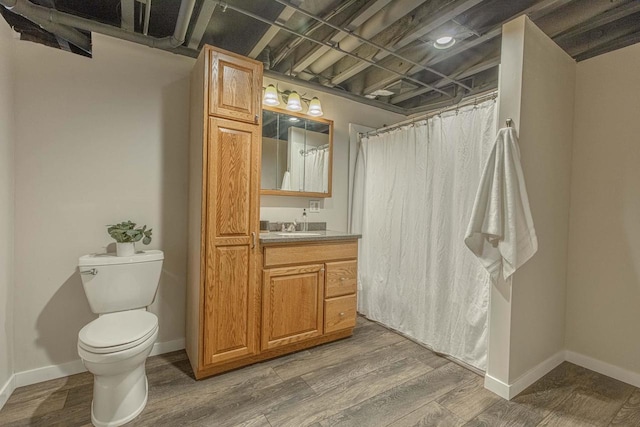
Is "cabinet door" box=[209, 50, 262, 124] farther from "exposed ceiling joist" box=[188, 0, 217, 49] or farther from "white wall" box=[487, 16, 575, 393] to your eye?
"white wall" box=[487, 16, 575, 393]

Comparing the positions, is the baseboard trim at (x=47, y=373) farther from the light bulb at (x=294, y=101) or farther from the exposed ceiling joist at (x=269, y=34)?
the exposed ceiling joist at (x=269, y=34)

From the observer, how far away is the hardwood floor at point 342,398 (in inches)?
62.5

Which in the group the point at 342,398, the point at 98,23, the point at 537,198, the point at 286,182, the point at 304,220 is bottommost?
the point at 342,398

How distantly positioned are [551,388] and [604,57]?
2.34 metres

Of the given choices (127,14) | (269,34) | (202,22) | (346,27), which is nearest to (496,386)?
(346,27)

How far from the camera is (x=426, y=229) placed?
2.51 m

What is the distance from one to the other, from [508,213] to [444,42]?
1366 mm

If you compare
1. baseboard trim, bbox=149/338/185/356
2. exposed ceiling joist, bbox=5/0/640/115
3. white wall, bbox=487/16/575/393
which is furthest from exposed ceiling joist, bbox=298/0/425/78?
baseboard trim, bbox=149/338/185/356

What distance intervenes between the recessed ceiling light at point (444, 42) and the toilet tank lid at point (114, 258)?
2.52 meters

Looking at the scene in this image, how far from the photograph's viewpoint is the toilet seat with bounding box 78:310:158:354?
1.46 metres

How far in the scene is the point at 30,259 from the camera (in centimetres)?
186

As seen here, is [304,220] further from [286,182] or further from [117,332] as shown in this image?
[117,332]

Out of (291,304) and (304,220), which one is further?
(304,220)

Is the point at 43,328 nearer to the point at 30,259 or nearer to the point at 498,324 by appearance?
the point at 30,259
